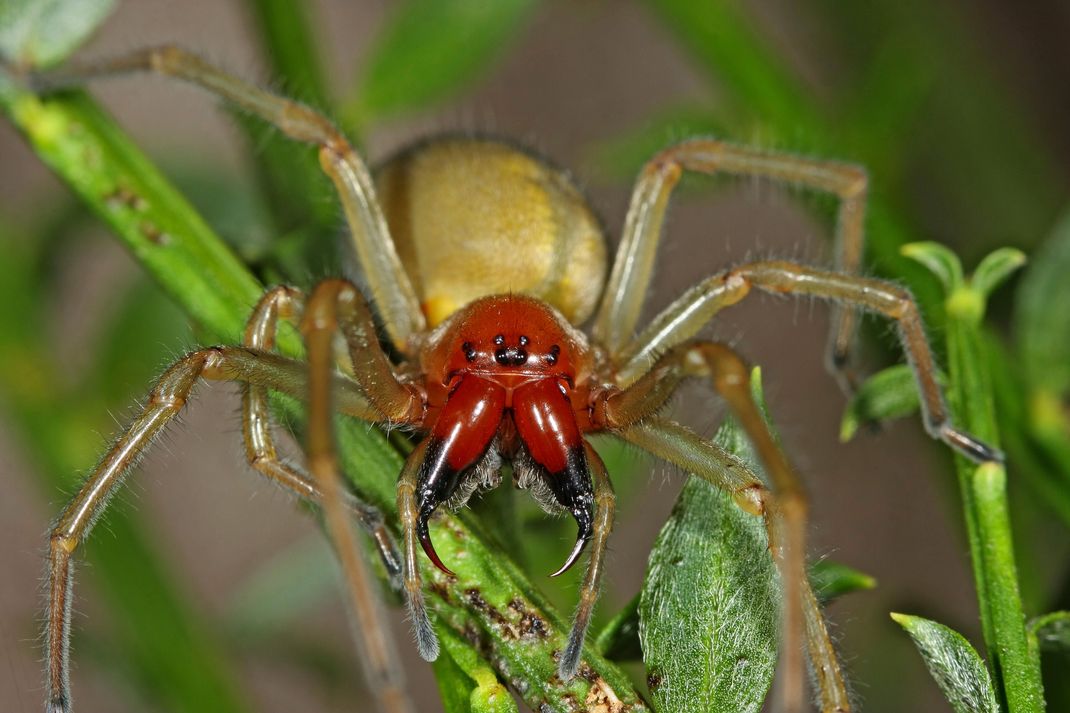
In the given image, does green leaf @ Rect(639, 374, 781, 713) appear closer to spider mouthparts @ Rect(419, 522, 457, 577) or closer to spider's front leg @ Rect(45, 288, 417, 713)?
spider mouthparts @ Rect(419, 522, 457, 577)

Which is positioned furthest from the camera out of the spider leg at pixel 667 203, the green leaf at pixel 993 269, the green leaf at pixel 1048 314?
the spider leg at pixel 667 203

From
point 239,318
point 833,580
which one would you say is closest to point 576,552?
point 833,580

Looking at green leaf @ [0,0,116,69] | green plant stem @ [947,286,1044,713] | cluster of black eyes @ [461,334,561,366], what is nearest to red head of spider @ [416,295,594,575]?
cluster of black eyes @ [461,334,561,366]

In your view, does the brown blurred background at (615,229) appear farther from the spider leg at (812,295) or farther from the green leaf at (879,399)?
the green leaf at (879,399)

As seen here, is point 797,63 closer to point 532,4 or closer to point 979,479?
point 532,4

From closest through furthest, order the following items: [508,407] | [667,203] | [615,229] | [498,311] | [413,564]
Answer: [413,564], [508,407], [498,311], [667,203], [615,229]

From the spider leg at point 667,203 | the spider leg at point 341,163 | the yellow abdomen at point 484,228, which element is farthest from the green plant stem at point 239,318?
the spider leg at point 667,203

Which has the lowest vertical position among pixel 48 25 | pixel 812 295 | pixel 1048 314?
pixel 1048 314

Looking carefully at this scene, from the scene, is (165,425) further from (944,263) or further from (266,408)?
(944,263)

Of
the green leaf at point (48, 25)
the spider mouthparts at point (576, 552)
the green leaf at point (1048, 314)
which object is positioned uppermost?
the green leaf at point (48, 25)
